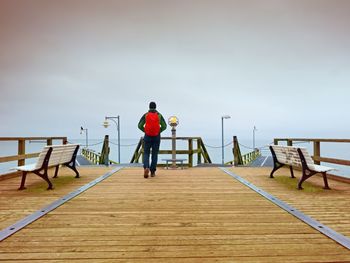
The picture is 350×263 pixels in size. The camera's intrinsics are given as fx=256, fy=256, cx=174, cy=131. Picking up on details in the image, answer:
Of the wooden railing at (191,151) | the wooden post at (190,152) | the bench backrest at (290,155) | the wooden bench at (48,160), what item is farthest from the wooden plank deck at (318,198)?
the wooden bench at (48,160)

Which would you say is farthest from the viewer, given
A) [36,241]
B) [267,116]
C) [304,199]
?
[267,116]

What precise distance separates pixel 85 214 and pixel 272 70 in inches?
642

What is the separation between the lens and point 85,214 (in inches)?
126

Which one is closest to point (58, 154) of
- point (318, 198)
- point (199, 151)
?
point (318, 198)

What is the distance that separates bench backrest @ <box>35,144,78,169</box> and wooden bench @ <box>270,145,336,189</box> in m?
4.70

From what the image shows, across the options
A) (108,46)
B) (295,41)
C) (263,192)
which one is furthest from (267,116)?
(263,192)

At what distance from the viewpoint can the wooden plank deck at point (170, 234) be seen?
2055mm

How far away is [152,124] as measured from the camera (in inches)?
251

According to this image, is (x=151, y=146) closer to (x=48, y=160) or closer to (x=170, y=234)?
(x=48, y=160)

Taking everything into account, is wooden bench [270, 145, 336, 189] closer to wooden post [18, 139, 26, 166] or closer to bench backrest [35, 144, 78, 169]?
bench backrest [35, 144, 78, 169]

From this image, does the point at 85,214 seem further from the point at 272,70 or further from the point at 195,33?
the point at 272,70

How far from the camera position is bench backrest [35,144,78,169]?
4758mm

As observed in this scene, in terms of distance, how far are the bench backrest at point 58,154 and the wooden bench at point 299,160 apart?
470 cm

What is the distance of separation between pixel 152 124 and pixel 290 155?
3.22 meters
